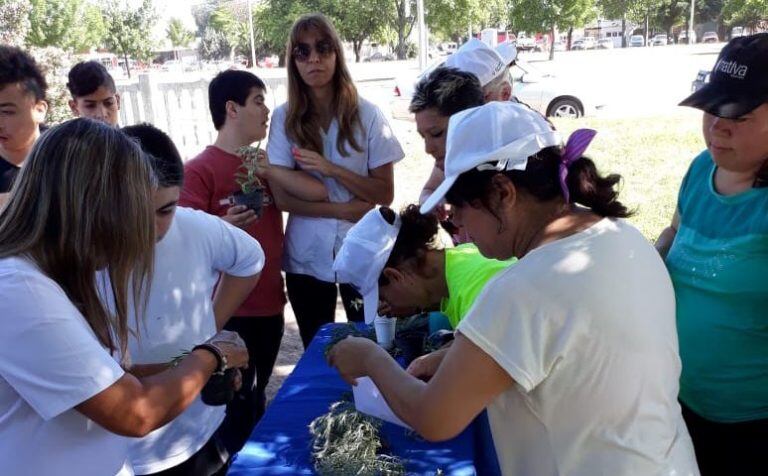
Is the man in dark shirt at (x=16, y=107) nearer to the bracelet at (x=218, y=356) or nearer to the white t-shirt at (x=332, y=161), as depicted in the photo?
the white t-shirt at (x=332, y=161)

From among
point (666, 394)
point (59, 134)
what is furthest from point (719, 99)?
point (59, 134)

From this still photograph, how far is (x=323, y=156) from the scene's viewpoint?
10.5 ft

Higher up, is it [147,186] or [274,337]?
[147,186]

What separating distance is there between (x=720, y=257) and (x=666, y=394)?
70 cm

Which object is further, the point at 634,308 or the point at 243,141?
the point at 243,141

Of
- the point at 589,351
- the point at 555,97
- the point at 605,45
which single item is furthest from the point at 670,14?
the point at 589,351

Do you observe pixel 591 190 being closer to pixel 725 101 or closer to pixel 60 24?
pixel 725 101

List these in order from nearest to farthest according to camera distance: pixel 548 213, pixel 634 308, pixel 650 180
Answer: pixel 634 308 → pixel 548 213 → pixel 650 180

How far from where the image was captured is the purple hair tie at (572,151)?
134cm

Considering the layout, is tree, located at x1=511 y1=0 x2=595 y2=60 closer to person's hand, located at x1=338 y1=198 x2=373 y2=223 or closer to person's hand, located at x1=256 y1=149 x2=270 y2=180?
person's hand, located at x1=338 y1=198 x2=373 y2=223

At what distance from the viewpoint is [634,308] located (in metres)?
1.25

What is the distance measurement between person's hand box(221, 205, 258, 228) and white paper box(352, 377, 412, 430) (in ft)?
3.44

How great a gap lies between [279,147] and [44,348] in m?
2.07

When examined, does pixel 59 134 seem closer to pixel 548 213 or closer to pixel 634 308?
pixel 548 213
